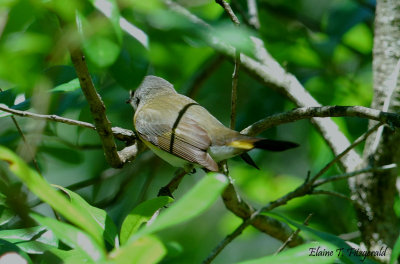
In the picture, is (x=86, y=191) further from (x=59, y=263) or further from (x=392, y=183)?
(x=392, y=183)

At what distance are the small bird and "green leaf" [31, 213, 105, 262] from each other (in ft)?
4.74

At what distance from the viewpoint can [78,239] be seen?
47.1 inches

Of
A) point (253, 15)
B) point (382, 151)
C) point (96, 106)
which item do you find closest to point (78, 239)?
point (96, 106)

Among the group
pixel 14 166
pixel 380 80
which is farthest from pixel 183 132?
pixel 14 166

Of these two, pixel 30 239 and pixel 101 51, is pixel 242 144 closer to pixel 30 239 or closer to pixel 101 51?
pixel 30 239

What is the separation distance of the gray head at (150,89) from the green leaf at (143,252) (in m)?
2.83

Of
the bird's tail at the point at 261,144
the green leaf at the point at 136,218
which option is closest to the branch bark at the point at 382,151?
the bird's tail at the point at 261,144

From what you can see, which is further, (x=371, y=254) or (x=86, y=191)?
(x=86, y=191)

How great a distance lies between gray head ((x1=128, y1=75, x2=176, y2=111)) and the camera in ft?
12.8

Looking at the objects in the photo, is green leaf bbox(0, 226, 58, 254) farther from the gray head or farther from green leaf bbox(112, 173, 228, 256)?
the gray head

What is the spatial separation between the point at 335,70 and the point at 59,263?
2719 millimetres

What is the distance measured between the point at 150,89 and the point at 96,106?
191 centimetres

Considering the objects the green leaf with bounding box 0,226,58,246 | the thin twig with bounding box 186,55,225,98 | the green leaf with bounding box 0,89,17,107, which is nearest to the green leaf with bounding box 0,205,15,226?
the green leaf with bounding box 0,226,58,246

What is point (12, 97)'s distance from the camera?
2.40m
